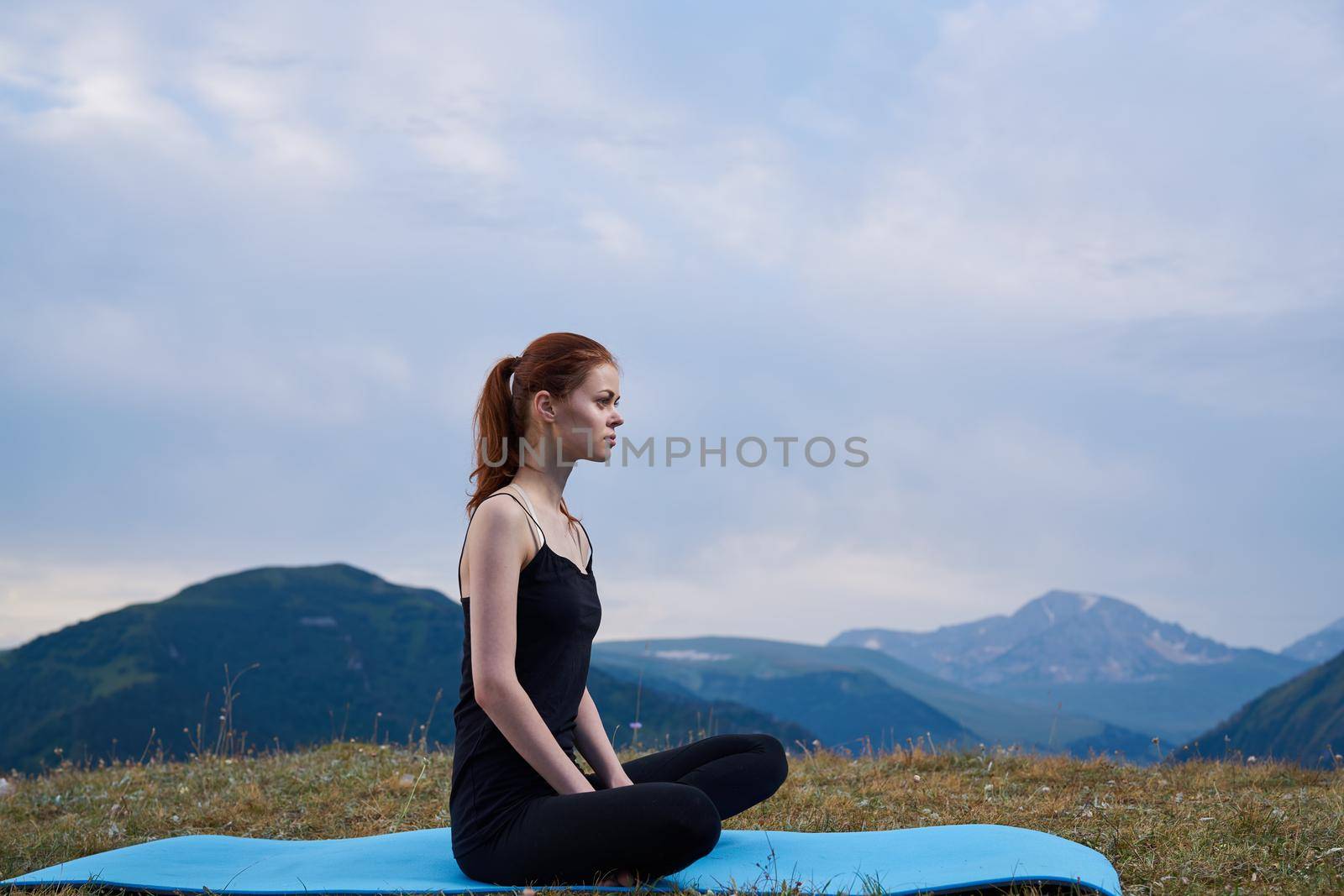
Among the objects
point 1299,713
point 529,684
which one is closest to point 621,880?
point 529,684

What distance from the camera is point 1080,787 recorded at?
317 inches

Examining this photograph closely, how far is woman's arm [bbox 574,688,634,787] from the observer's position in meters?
5.20

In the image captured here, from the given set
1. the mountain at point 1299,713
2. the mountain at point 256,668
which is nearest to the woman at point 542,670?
the mountain at point 256,668

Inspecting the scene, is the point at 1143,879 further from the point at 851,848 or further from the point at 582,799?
the point at 582,799

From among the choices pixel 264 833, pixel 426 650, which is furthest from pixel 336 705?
pixel 264 833

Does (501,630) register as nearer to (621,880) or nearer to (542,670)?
(542,670)

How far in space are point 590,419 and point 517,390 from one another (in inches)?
14.8

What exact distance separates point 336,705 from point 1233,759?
152 meters

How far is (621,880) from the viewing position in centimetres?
489

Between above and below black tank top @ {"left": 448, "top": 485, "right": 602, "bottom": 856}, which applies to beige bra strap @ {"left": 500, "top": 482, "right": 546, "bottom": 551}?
above

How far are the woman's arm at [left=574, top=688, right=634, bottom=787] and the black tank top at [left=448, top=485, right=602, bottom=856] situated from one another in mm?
182

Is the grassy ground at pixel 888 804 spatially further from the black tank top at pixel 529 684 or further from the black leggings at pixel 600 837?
the black tank top at pixel 529 684

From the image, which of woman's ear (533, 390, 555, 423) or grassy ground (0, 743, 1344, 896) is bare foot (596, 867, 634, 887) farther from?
woman's ear (533, 390, 555, 423)

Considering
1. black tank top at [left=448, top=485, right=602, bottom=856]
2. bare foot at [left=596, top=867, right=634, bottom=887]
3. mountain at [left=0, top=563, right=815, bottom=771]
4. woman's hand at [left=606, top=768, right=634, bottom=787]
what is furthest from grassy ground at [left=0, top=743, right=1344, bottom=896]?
mountain at [left=0, top=563, right=815, bottom=771]
